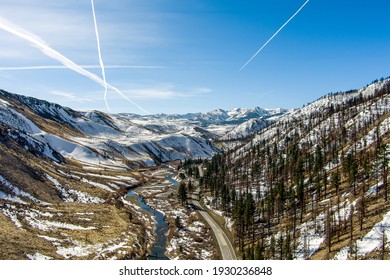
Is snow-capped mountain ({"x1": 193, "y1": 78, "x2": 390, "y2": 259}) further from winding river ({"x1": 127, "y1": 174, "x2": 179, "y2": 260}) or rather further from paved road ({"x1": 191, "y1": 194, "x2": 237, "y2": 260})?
winding river ({"x1": 127, "y1": 174, "x2": 179, "y2": 260})

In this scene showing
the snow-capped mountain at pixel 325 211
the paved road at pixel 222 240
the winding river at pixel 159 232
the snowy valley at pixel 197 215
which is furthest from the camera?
the paved road at pixel 222 240

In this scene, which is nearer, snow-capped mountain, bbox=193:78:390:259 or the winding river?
snow-capped mountain, bbox=193:78:390:259

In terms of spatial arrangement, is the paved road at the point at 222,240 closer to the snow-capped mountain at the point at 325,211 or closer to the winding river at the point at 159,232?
the snow-capped mountain at the point at 325,211

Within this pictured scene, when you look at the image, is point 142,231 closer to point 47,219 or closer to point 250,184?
point 47,219

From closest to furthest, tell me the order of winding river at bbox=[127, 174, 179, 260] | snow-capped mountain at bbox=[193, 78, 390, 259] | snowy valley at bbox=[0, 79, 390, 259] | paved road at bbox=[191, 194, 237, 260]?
snowy valley at bbox=[0, 79, 390, 259], snow-capped mountain at bbox=[193, 78, 390, 259], winding river at bbox=[127, 174, 179, 260], paved road at bbox=[191, 194, 237, 260]

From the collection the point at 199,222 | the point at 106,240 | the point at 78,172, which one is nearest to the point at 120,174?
the point at 78,172

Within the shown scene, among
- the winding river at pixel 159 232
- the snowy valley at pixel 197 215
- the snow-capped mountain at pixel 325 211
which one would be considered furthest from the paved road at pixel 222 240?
the winding river at pixel 159 232

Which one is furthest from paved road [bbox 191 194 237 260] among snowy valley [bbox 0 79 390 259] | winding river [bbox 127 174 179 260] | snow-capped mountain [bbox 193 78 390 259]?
winding river [bbox 127 174 179 260]

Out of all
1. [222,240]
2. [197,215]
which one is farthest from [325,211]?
[197,215]

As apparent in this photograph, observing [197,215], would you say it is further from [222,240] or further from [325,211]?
[325,211]
